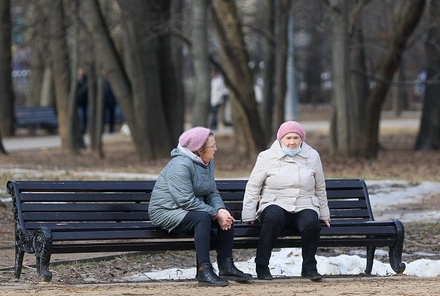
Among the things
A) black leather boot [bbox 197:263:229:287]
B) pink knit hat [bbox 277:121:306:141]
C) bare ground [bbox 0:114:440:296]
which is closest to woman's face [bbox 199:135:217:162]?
pink knit hat [bbox 277:121:306:141]

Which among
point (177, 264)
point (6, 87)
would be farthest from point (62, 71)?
point (177, 264)

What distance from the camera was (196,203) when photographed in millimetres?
8477

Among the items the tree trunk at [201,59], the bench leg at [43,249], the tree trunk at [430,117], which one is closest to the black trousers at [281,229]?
the bench leg at [43,249]

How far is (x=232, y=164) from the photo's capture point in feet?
67.5

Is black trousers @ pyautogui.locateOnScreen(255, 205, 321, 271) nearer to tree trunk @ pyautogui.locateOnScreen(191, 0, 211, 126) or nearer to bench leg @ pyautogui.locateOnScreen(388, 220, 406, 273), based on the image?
bench leg @ pyautogui.locateOnScreen(388, 220, 406, 273)

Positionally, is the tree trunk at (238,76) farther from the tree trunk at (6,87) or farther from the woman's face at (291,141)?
the woman's face at (291,141)

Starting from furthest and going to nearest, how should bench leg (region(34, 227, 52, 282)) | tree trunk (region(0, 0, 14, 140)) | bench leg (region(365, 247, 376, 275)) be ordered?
tree trunk (region(0, 0, 14, 140))
bench leg (region(365, 247, 376, 275))
bench leg (region(34, 227, 52, 282))

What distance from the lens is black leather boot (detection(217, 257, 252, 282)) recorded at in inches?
333

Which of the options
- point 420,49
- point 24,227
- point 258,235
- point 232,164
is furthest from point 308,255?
point 420,49

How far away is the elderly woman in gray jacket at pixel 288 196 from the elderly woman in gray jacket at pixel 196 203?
278 mm

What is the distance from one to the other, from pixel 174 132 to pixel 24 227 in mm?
14017

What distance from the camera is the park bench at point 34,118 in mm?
32656

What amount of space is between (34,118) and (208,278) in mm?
25190

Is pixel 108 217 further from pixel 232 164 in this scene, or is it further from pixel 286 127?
pixel 232 164
